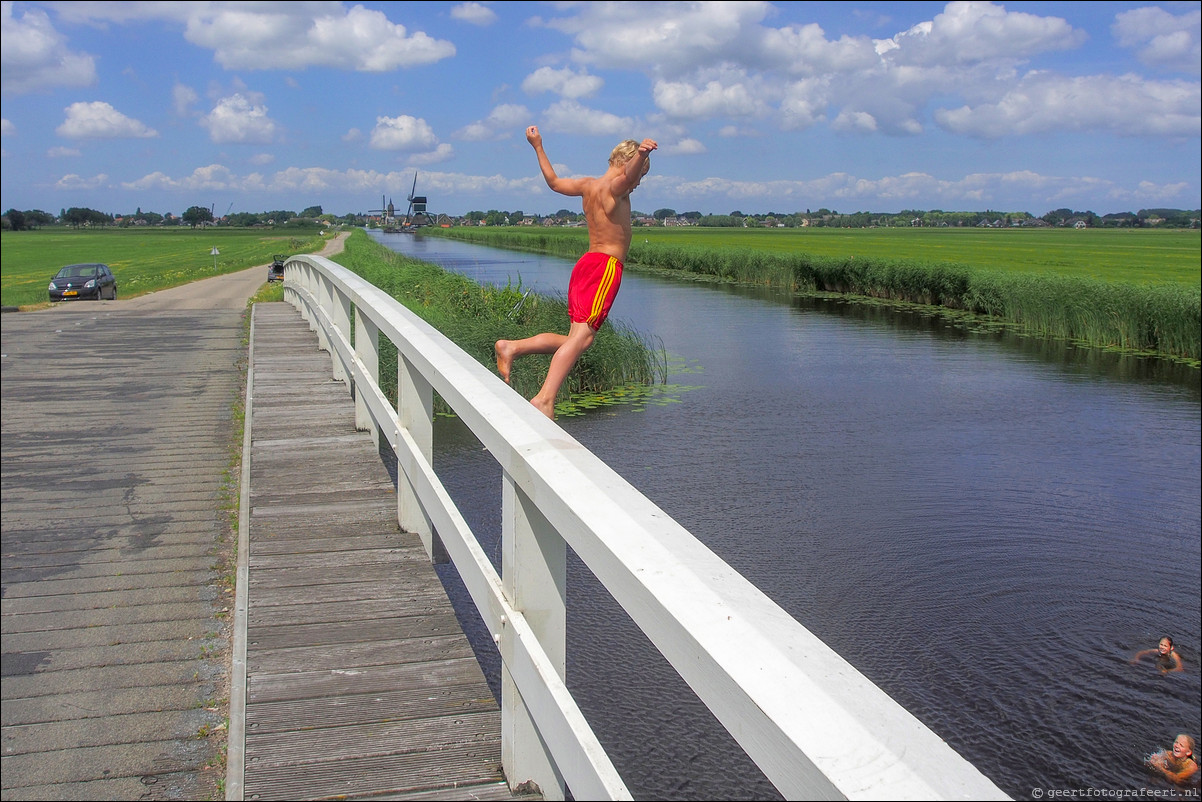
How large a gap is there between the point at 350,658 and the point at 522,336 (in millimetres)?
12814

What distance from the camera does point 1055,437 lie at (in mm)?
16406

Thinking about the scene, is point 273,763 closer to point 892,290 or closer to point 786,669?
point 786,669

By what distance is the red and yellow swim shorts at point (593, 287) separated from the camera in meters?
2.96

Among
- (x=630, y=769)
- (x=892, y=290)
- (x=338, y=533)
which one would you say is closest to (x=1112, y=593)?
(x=630, y=769)

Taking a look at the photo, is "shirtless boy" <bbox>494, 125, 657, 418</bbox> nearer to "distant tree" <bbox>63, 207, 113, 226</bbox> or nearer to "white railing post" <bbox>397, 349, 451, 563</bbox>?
"white railing post" <bbox>397, 349, 451, 563</bbox>

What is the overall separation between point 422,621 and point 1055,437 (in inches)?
583

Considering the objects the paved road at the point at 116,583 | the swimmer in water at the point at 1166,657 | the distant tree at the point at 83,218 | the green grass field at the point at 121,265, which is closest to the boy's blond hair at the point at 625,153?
the paved road at the point at 116,583

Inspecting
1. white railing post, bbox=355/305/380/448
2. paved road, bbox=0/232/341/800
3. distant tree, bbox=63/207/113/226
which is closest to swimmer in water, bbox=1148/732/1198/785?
white railing post, bbox=355/305/380/448

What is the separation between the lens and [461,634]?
3680 millimetres

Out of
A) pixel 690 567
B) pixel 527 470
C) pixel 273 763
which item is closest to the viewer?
pixel 690 567

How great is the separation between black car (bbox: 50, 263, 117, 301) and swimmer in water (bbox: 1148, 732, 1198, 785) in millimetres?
33882

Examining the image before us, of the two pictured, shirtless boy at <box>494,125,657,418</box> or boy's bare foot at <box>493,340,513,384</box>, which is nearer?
shirtless boy at <box>494,125,657,418</box>

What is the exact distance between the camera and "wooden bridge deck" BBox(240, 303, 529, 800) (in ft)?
9.18

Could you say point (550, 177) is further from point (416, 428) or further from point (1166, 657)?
point (1166, 657)
